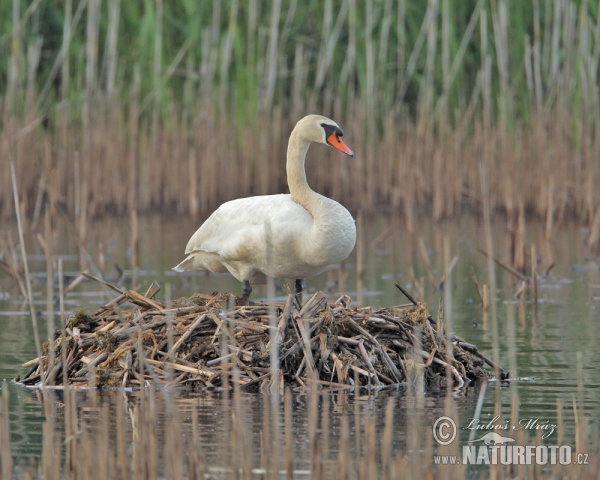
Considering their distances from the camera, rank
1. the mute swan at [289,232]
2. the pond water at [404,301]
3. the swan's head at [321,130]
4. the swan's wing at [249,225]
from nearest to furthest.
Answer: the pond water at [404,301] → the mute swan at [289,232] → the swan's wing at [249,225] → the swan's head at [321,130]

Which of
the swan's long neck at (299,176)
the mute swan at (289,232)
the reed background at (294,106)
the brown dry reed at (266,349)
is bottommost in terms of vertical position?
the brown dry reed at (266,349)

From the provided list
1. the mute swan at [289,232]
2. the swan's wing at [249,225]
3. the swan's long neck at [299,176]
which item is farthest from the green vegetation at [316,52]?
the swan's wing at [249,225]

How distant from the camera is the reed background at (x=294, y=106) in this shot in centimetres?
1355

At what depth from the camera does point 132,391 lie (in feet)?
19.4

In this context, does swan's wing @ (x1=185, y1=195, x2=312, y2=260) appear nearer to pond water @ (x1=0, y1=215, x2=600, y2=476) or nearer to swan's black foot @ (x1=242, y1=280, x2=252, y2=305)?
swan's black foot @ (x1=242, y1=280, x2=252, y2=305)

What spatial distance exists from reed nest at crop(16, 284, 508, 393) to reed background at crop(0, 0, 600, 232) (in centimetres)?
724

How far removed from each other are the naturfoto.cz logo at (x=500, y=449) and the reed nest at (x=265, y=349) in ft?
2.99

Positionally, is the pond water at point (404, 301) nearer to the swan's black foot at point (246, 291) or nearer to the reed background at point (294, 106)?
the reed background at point (294, 106)

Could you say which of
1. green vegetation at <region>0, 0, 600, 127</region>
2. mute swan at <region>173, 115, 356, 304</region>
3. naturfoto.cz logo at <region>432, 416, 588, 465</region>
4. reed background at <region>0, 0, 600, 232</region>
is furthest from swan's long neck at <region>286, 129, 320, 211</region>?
reed background at <region>0, 0, 600, 232</region>

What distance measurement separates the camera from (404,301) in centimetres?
882

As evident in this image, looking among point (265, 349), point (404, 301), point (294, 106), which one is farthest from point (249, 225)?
point (294, 106)

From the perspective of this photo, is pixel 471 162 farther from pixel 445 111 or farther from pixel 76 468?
pixel 76 468

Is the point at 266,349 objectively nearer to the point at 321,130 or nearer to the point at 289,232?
the point at 289,232

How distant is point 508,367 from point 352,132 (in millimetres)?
7982
